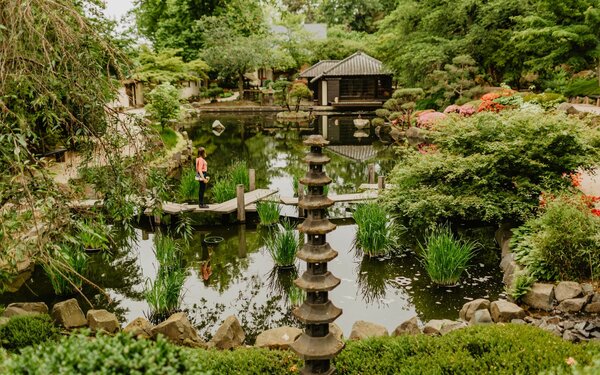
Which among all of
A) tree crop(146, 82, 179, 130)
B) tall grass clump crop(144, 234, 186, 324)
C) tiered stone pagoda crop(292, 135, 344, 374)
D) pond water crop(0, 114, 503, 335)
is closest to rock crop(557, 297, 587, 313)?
pond water crop(0, 114, 503, 335)

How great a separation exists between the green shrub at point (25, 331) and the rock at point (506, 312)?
533 centimetres

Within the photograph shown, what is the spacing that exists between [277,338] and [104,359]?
3.74 m

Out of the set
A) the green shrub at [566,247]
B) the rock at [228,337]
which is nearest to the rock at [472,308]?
the green shrub at [566,247]

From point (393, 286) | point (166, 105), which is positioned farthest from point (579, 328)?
point (166, 105)

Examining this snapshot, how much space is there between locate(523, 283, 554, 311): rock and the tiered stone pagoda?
13.1 ft

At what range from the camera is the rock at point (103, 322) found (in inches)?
265

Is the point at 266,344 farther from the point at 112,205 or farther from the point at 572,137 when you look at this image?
the point at 572,137

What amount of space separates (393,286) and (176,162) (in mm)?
12448

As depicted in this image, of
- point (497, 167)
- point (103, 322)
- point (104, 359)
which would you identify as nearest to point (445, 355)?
point (104, 359)

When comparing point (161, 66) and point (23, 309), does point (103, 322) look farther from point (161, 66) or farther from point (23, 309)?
point (161, 66)

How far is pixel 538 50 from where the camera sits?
72.8 feet

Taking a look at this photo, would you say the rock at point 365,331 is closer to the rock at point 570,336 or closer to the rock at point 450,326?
the rock at point 450,326

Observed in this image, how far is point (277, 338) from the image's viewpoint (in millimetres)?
6238

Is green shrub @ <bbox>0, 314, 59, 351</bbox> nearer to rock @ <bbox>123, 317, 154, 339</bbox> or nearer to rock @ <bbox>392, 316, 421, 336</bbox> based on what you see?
rock @ <bbox>123, 317, 154, 339</bbox>
